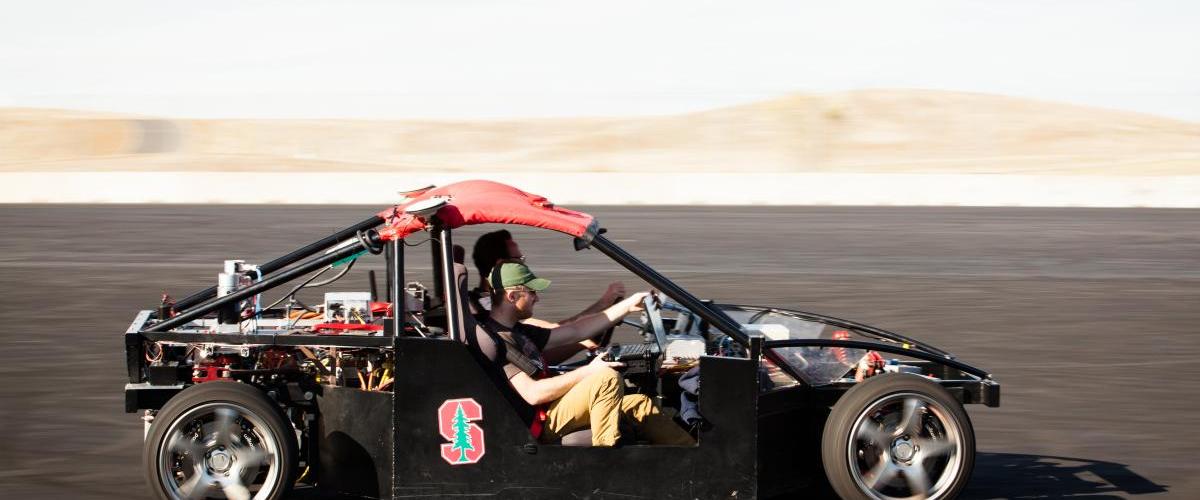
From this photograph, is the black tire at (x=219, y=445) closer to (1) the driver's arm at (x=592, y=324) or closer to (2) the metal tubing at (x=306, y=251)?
(2) the metal tubing at (x=306, y=251)

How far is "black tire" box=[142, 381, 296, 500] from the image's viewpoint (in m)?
5.07

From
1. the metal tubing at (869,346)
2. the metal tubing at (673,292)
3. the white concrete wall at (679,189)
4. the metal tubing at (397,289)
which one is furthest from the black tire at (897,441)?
the white concrete wall at (679,189)

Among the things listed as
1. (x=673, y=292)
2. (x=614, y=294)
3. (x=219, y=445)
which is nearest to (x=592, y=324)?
(x=614, y=294)

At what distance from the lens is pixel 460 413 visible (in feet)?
16.5

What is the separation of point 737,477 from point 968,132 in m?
64.7

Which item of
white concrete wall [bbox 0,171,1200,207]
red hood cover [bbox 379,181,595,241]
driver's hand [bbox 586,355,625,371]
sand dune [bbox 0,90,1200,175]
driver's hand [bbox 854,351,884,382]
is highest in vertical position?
sand dune [bbox 0,90,1200,175]

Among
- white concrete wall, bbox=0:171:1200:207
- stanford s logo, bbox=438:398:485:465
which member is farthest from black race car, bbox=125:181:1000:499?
white concrete wall, bbox=0:171:1200:207

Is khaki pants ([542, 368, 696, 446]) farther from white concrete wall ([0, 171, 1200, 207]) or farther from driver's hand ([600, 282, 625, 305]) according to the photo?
white concrete wall ([0, 171, 1200, 207])

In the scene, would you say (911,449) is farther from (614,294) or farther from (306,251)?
(306,251)

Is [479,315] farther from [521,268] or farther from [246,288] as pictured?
[246,288]

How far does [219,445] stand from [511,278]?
4.13ft

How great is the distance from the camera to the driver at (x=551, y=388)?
5094mm

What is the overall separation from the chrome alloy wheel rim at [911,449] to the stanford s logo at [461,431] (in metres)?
1.44

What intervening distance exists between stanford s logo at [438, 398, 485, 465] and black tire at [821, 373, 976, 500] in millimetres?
1314
